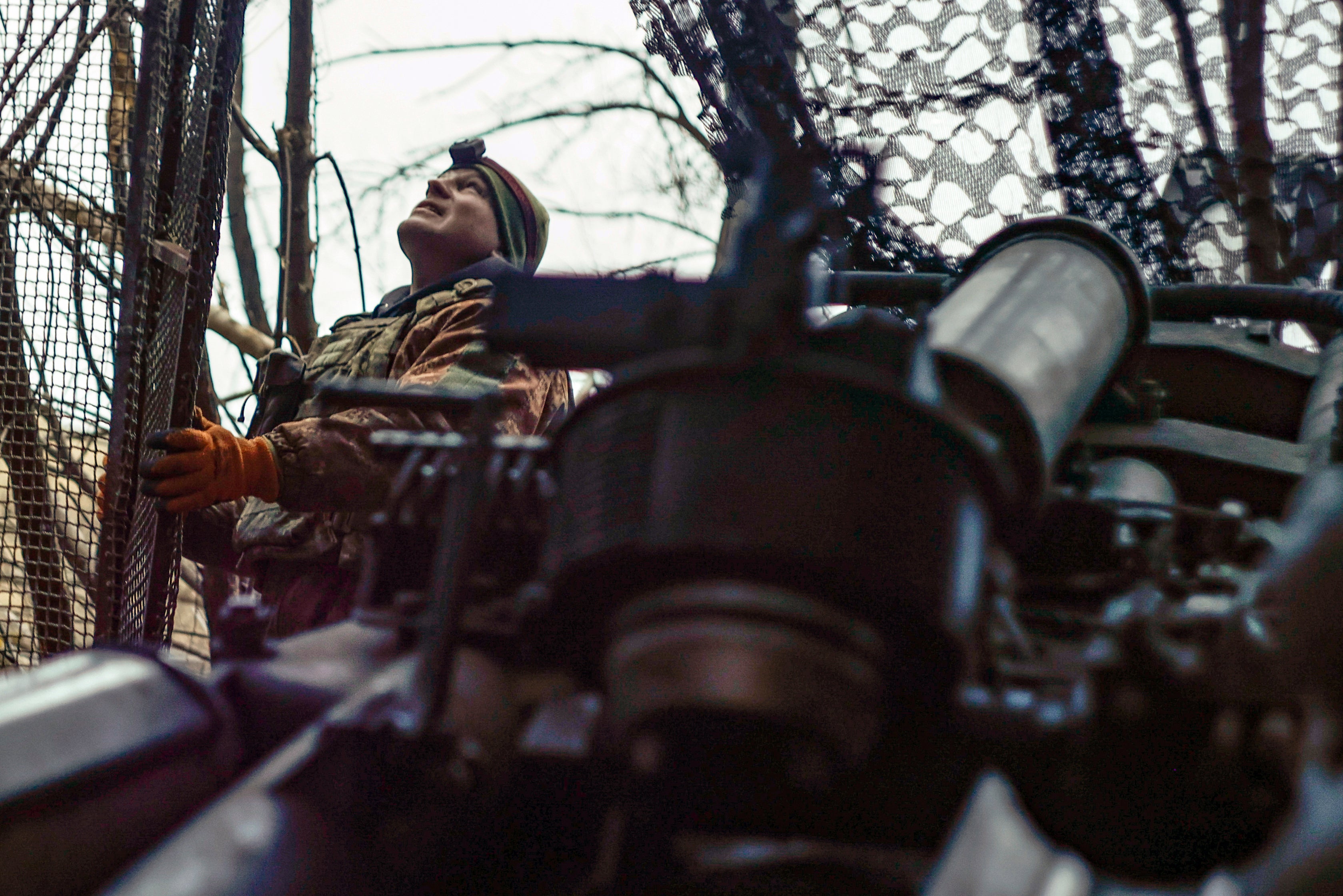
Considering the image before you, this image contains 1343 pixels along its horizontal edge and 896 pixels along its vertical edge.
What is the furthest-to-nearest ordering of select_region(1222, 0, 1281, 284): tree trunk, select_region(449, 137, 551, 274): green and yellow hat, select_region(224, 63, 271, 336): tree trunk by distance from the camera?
select_region(224, 63, 271, 336): tree trunk
select_region(449, 137, 551, 274): green and yellow hat
select_region(1222, 0, 1281, 284): tree trunk

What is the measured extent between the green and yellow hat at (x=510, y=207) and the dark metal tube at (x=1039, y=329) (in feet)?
7.14

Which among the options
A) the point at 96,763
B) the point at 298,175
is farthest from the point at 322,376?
the point at 298,175

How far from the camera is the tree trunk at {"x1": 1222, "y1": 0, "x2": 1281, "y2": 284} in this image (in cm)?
285

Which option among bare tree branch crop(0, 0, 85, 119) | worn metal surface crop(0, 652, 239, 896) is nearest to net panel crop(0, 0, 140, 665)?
bare tree branch crop(0, 0, 85, 119)

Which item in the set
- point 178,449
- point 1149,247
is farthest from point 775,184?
point 1149,247

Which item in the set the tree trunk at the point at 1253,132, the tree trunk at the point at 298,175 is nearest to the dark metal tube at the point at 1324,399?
the tree trunk at the point at 1253,132

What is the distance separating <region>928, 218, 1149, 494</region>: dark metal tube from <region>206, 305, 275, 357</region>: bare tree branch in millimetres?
4427

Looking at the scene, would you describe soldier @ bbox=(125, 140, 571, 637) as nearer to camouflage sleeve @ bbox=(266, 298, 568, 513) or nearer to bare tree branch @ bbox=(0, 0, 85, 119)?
camouflage sleeve @ bbox=(266, 298, 568, 513)

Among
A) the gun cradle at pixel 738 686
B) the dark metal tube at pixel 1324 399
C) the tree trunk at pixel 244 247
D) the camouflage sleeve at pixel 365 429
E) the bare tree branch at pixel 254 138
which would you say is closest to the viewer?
the gun cradle at pixel 738 686

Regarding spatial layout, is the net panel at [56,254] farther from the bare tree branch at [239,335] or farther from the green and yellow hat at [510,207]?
the bare tree branch at [239,335]

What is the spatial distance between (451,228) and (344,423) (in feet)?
3.65

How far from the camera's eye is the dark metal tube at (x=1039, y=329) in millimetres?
891

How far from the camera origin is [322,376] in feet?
8.73

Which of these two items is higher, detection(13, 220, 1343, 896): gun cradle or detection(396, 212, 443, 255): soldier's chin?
detection(396, 212, 443, 255): soldier's chin
